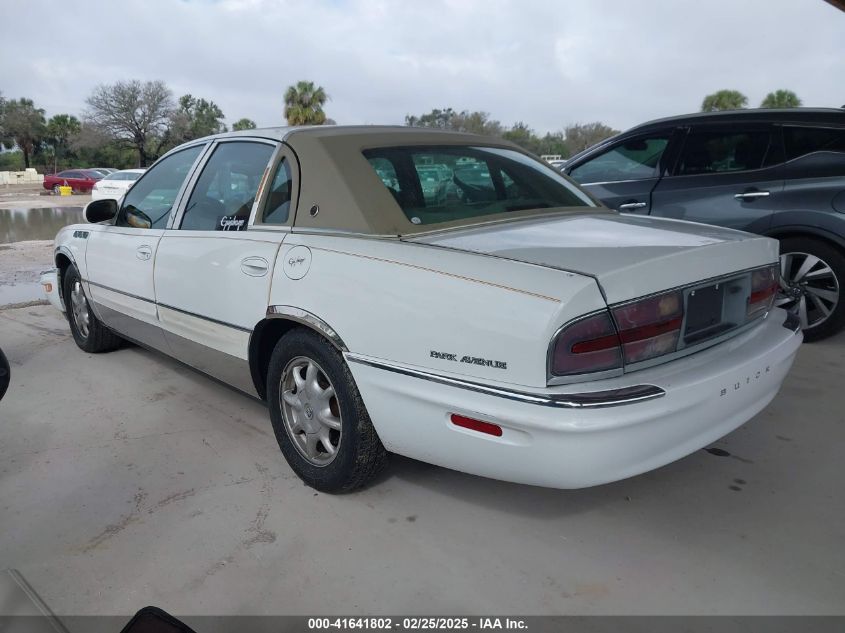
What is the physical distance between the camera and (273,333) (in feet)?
9.36

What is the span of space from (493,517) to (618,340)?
3.14ft

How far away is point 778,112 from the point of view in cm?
462

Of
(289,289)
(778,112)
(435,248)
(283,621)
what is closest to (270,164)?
(289,289)

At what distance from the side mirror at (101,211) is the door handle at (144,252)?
72cm

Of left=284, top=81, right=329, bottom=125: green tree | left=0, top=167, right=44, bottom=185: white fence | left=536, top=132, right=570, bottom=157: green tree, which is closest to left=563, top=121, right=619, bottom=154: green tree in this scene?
left=536, top=132, right=570, bottom=157: green tree

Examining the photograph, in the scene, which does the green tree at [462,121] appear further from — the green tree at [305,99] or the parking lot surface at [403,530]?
the parking lot surface at [403,530]

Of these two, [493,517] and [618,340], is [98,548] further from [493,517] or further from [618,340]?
[618,340]

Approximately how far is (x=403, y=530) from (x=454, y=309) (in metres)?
0.94

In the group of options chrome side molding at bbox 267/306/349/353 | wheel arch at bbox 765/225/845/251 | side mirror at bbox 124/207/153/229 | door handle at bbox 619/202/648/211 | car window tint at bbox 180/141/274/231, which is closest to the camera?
chrome side molding at bbox 267/306/349/353

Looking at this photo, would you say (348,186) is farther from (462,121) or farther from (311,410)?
(462,121)

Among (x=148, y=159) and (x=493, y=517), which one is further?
(x=148, y=159)

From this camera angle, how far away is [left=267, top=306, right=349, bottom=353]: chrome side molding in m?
2.41

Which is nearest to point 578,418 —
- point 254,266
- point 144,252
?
point 254,266

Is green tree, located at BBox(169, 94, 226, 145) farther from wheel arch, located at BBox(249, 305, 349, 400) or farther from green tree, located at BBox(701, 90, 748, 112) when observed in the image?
wheel arch, located at BBox(249, 305, 349, 400)
